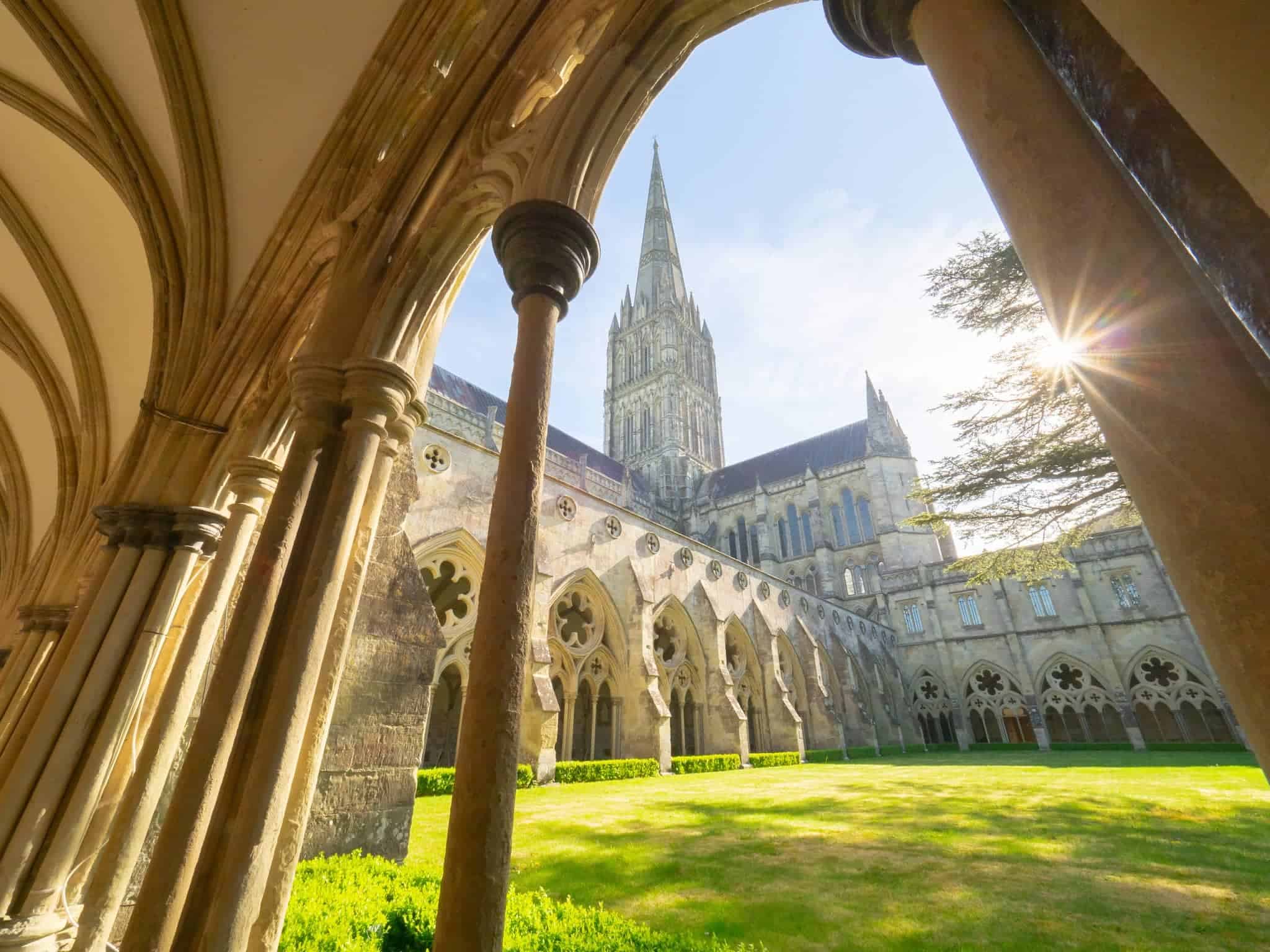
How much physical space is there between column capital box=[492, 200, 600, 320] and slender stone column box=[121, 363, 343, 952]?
3.84ft

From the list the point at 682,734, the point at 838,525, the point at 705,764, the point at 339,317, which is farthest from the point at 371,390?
the point at 838,525

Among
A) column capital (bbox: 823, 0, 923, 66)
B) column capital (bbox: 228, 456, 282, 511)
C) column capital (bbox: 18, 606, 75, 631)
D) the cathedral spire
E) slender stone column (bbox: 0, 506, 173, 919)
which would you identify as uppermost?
the cathedral spire

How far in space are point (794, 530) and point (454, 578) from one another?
966 inches

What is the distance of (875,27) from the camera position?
1.65 metres

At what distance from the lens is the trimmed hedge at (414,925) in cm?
228

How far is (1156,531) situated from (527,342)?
5.99ft

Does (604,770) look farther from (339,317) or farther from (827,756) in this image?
(339,317)

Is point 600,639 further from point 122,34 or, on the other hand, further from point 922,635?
point 922,635

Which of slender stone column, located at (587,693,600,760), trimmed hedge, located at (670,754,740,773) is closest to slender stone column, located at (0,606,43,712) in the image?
slender stone column, located at (587,693,600,760)

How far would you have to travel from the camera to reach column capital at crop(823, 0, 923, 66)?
155 centimetres

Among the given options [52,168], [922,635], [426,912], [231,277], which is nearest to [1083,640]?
[922,635]

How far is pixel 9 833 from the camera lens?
318cm

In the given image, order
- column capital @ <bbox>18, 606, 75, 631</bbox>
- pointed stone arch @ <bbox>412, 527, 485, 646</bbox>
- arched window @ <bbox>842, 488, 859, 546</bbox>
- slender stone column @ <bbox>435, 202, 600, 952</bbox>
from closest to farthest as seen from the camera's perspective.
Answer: slender stone column @ <bbox>435, 202, 600, 952</bbox> < column capital @ <bbox>18, 606, 75, 631</bbox> < pointed stone arch @ <bbox>412, 527, 485, 646</bbox> < arched window @ <bbox>842, 488, 859, 546</bbox>

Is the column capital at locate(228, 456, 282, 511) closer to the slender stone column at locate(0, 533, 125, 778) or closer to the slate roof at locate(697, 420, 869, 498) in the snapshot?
the slender stone column at locate(0, 533, 125, 778)
